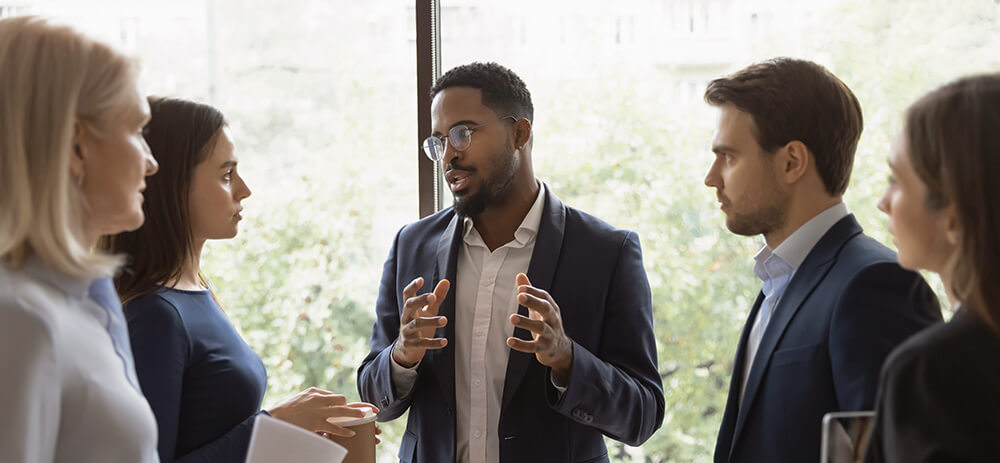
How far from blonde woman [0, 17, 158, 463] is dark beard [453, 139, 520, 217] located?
110cm

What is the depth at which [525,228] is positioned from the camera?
2197 millimetres

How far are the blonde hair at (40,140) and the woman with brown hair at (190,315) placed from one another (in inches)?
22.6

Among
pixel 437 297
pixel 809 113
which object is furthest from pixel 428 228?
pixel 809 113

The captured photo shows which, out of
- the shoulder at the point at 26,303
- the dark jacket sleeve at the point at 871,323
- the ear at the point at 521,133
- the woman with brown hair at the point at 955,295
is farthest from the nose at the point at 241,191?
the woman with brown hair at the point at 955,295

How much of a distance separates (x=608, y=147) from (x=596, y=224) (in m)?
0.85

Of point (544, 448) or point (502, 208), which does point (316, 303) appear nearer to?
point (502, 208)

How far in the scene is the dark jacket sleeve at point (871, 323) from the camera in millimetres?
1450

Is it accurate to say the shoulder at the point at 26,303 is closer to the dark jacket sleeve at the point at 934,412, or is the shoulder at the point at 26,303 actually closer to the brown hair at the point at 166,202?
the brown hair at the point at 166,202

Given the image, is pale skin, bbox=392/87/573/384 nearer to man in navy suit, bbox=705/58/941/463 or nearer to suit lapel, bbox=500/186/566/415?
suit lapel, bbox=500/186/566/415

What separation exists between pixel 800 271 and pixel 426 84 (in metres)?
1.59

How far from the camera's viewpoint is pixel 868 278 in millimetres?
1515

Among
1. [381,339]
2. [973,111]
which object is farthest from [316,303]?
[973,111]

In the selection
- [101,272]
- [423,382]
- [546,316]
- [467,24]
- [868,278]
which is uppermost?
[467,24]

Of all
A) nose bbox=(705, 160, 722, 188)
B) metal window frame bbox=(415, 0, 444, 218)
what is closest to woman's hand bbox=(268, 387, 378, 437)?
nose bbox=(705, 160, 722, 188)
